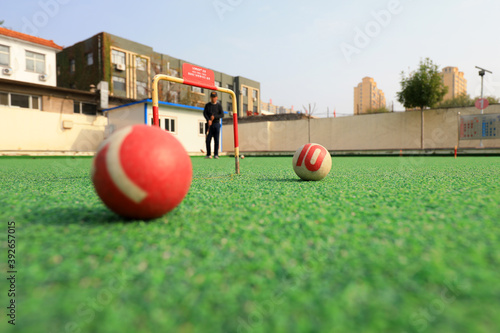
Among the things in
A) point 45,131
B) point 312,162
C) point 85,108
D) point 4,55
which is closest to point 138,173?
point 312,162

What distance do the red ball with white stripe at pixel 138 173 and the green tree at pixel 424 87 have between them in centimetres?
2148

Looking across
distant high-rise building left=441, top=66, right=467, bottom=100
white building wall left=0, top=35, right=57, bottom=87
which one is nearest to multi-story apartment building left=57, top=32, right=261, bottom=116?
white building wall left=0, top=35, right=57, bottom=87

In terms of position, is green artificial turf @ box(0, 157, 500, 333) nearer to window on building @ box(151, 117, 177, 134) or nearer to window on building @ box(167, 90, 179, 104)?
window on building @ box(151, 117, 177, 134)

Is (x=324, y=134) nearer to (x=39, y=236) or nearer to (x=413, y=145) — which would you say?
(x=413, y=145)

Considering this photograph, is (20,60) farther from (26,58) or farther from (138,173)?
(138,173)

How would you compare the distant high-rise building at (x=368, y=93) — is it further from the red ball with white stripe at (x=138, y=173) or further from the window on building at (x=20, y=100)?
the red ball with white stripe at (x=138, y=173)

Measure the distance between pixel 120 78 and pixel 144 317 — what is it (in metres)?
33.0

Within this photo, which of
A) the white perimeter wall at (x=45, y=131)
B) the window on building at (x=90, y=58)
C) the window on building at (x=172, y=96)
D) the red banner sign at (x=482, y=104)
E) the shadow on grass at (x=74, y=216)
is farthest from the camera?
the window on building at (x=172, y=96)

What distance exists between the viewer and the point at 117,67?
96.0ft

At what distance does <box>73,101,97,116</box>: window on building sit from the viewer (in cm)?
2094

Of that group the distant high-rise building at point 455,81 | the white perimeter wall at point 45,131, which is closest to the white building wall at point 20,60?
the white perimeter wall at point 45,131

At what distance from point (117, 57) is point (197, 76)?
29.1 metres

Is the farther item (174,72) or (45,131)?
(174,72)

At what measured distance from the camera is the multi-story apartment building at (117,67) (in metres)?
28.5
